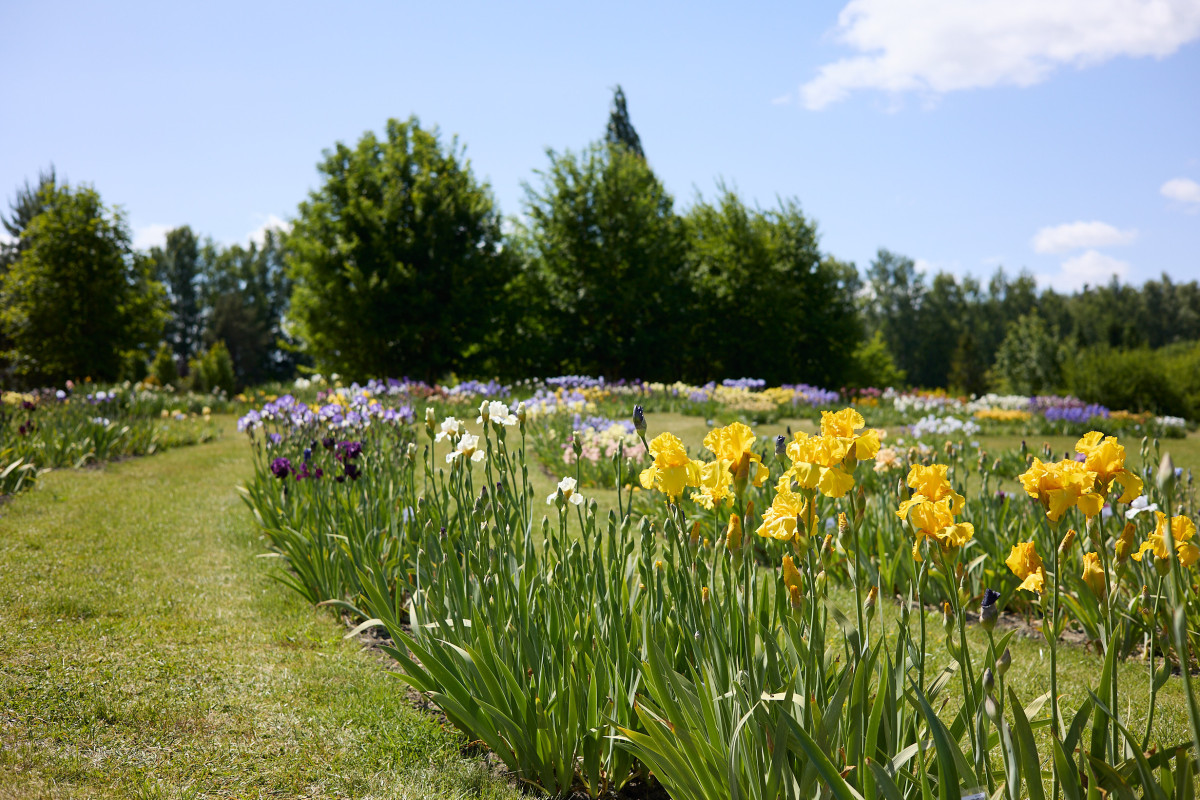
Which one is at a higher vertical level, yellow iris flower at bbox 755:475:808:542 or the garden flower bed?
yellow iris flower at bbox 755:475:808:542

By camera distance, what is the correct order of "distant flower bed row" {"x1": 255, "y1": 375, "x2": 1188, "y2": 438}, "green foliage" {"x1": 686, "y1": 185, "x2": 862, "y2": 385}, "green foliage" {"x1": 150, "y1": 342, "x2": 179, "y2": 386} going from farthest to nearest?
1. "green foliage" {"x1": 150, "y1": 342, "x2": 179, "y2": 386}
2. "green foliage" {"x1": 686, "y1": 185, "x2": 862, "y2": 385}
3. "distant flower bed row" {"x1": 255, "y1": 375, "x2": 1188, "y2": 438}

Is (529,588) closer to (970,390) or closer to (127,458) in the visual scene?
(127,458)

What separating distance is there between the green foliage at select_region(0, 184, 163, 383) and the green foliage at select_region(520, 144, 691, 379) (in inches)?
381

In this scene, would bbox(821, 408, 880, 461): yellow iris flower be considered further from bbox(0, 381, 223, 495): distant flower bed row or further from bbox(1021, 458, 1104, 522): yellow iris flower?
bbox(0, 381, 223, 495): distant flower bed row

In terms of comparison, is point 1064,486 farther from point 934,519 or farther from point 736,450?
point 736,450

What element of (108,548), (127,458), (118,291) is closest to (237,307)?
(118,291)

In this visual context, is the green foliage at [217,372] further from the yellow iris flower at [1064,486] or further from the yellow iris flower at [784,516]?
the yellow iris flower at [1064,486]

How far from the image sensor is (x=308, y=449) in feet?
15.6

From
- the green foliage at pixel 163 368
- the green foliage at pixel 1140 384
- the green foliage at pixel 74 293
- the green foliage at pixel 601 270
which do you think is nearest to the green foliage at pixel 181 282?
the green foliage at pixel 163 368

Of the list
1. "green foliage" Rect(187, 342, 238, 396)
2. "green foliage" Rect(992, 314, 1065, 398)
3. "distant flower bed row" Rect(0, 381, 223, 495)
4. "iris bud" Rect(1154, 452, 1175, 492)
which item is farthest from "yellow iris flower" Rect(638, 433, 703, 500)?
"green foliage" Rect(187, 342, 238, 396)

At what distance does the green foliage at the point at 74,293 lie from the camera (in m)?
15.8

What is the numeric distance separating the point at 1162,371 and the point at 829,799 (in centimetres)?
2023

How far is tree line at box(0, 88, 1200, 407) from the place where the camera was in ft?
53.3

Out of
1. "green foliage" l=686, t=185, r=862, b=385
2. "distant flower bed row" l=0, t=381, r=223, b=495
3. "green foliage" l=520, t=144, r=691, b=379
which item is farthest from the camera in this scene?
"green foliage" l=686, t=185, r=862, b=385
